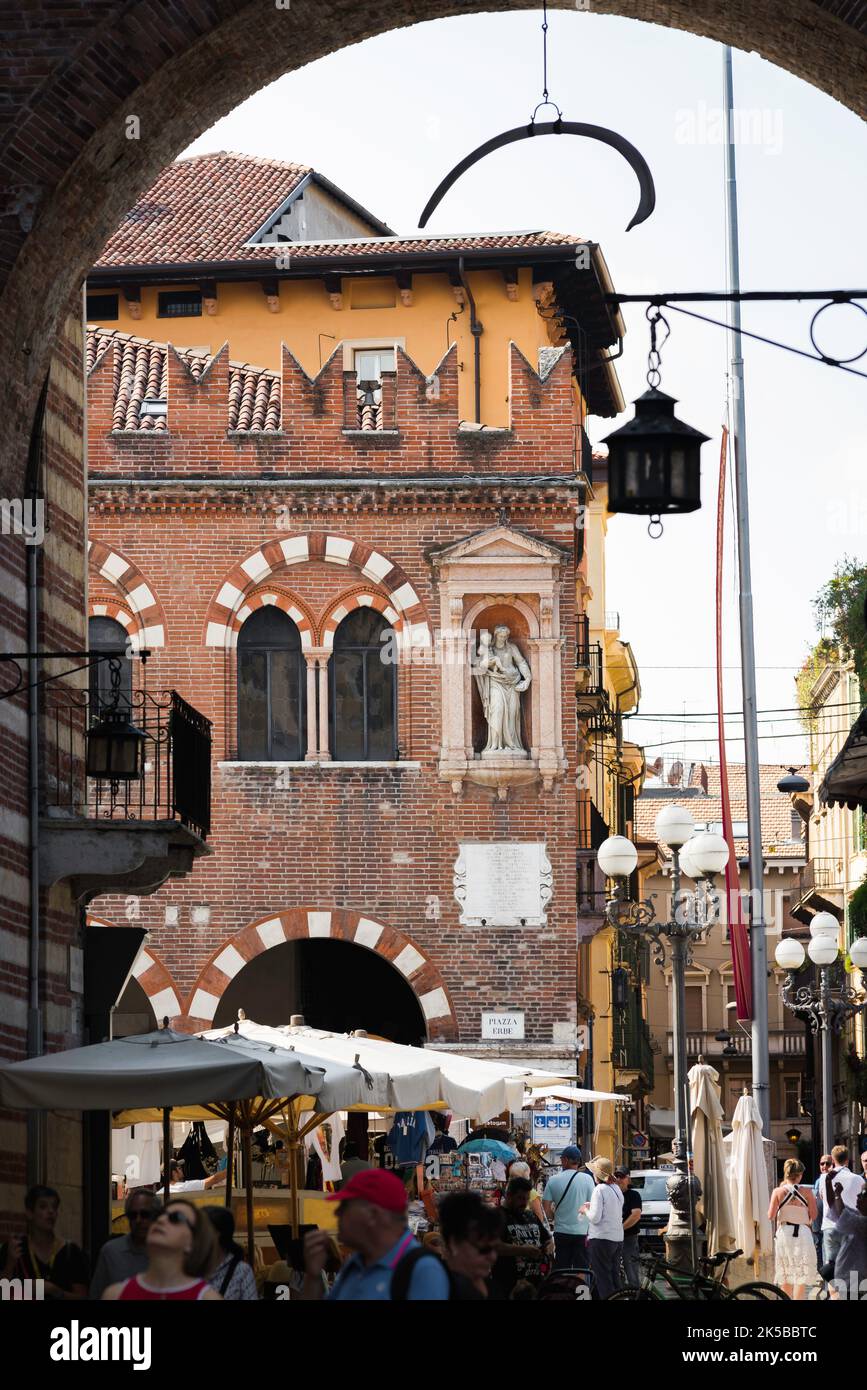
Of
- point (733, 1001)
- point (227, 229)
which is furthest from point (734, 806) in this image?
point (227, 229)

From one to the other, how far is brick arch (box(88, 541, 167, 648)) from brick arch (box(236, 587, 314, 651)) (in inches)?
45.1

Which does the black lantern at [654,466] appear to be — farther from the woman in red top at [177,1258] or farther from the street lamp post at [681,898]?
the street lamp post at [681,898]

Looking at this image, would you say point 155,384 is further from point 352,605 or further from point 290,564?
point 352,605

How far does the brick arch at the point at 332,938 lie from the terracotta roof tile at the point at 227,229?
1053 centimetres

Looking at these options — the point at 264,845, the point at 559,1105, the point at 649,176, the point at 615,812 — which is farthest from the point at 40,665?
the point at 615,812

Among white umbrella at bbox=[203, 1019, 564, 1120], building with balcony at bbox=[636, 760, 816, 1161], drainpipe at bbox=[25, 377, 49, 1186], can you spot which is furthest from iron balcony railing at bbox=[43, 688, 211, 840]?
building with balcony at bbox=[636, 760, 816, 1161]

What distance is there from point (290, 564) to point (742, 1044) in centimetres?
6560

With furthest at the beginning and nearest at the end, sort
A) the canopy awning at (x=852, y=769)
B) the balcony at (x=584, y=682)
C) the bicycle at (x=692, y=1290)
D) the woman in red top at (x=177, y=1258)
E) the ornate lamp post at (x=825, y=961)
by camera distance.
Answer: the balcony at (x=584, y=682), the ornate lamp post at (x=825, y=961), the bicycle at (x=692, y=1290), the canopy awning at (x=852, y=769), the woman in red top at (x=177, y=1258)

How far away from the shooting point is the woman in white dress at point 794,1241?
20109 mm

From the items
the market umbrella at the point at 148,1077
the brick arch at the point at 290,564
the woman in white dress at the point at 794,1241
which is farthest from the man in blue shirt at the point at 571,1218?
the brick arch at the point at 290,564

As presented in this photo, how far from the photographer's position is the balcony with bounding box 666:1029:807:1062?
283 feet

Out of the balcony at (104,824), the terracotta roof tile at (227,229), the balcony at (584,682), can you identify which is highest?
the terracotta roof tile at (227,229)

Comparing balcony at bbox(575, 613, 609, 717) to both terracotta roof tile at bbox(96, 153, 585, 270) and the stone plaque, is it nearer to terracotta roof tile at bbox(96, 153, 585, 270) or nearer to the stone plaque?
the stone plaque
